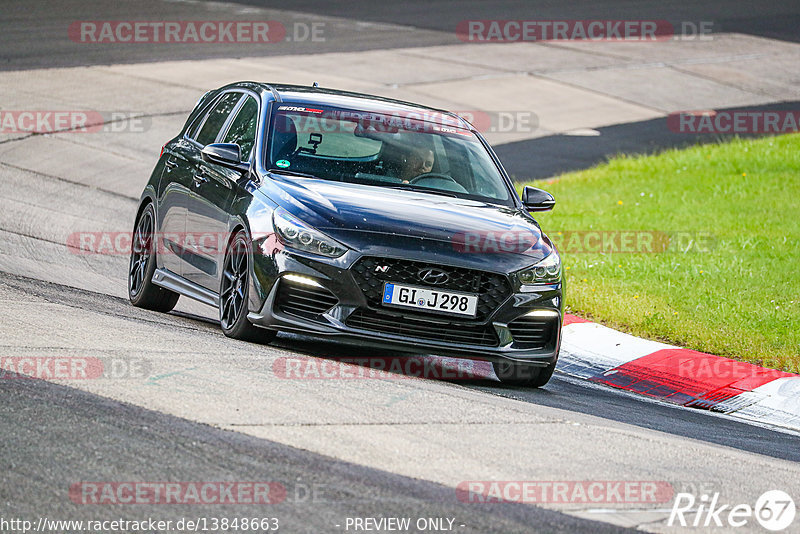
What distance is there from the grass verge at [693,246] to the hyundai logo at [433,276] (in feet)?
10.3

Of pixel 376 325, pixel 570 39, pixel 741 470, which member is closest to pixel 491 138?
pixel 570 39

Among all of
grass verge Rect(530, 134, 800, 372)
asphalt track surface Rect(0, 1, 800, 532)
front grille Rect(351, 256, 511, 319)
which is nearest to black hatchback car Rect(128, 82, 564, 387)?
front grille Rect(351, 256, 511, 319)

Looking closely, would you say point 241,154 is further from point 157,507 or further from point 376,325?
point 157,507

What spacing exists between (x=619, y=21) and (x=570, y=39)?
3.78 metres

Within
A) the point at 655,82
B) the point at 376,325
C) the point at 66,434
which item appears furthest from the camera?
the point at 655,82

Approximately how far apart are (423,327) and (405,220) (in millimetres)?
674

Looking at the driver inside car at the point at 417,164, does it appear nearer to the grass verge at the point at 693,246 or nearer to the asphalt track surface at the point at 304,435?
the asphalt track surface at the point at 304,435

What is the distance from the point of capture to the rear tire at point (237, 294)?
825 centimetres

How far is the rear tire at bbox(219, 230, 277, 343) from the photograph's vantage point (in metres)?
8.25

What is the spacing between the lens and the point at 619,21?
34.3 m

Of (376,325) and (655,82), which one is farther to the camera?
(655,82)

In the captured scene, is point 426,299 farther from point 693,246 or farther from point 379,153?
point 693,246

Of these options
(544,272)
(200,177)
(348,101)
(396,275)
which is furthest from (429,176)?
(200,177)

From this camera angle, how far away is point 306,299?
7902 millimetres
